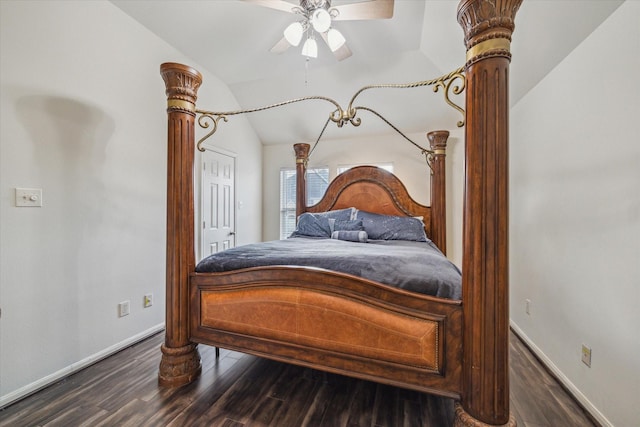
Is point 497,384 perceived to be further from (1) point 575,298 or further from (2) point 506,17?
(2) point 506,17

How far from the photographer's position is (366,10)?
1.97 metres

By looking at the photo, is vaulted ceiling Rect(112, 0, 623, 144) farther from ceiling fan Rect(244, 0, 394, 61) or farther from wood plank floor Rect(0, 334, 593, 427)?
wood plank floor Rect(0, 334, 593, 427)

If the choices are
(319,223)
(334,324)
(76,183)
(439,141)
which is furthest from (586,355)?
(76,183)

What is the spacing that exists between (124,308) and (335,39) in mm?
2894

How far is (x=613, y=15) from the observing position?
58.8 inches

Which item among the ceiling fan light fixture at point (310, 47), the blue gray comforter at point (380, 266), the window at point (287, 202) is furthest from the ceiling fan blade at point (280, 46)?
the window at point (287, 202)

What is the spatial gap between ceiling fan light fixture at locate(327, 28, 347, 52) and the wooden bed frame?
3.49 ft

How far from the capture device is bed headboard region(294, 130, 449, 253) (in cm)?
327

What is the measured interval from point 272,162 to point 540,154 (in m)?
3.62

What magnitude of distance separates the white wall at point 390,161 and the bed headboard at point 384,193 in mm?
406

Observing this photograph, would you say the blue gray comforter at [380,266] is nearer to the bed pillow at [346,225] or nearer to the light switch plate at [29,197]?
the light switch plate at [29,197]

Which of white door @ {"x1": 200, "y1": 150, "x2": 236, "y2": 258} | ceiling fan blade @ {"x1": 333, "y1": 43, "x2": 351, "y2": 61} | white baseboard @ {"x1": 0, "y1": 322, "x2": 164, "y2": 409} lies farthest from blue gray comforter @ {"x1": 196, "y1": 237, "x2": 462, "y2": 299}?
ceiling fan blade @ {"x1": 333, "y1": 43, "x2": 351, "y2": 61}

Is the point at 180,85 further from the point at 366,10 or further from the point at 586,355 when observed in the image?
the point at 586,355

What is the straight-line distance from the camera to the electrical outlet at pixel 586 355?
1.65 m
